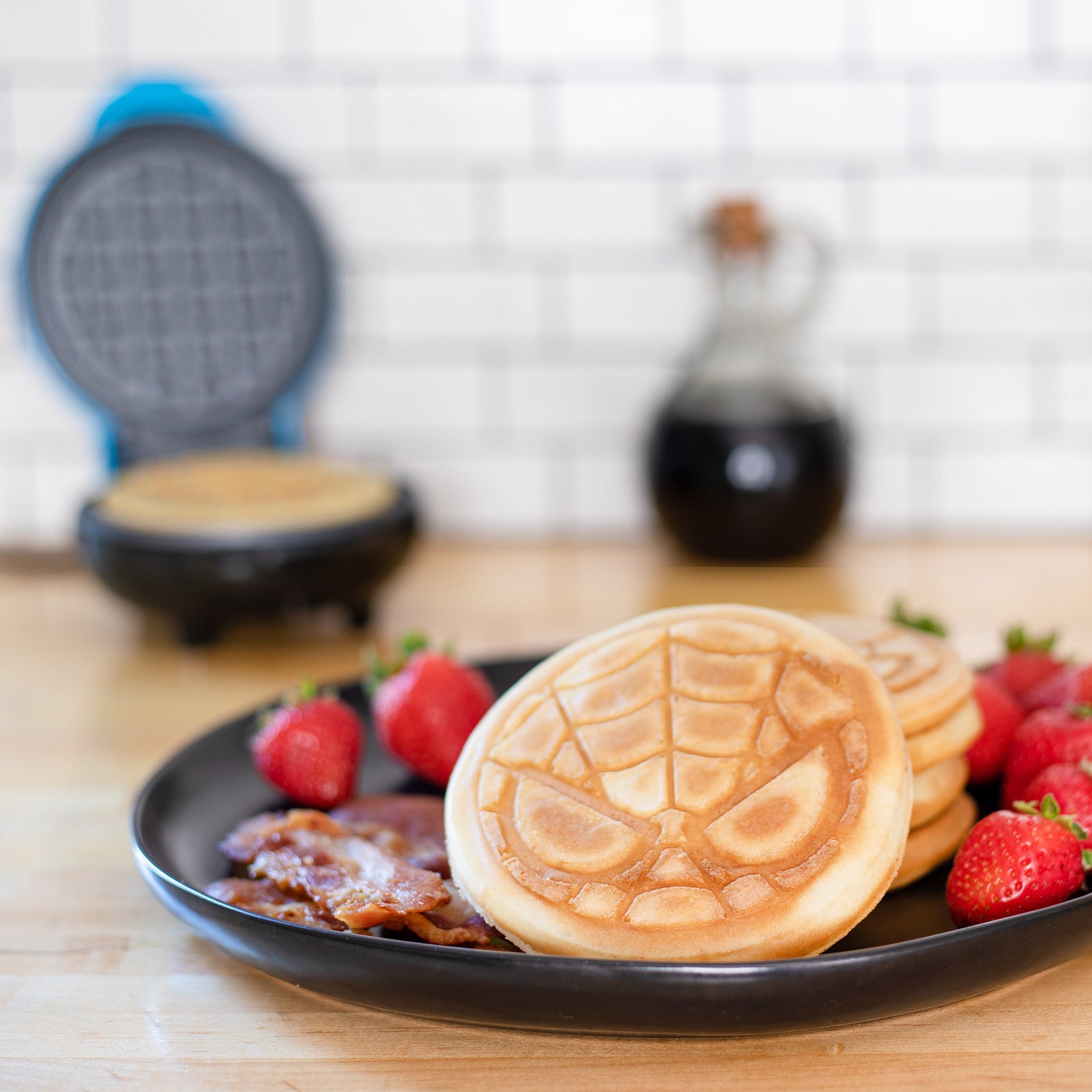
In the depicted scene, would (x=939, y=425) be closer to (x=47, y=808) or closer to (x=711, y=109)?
(x=711, y=109)

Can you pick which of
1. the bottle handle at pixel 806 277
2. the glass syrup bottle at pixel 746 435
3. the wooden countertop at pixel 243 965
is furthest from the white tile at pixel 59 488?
the bottle handle at pixel 806 277

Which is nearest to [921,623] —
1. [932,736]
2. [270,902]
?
[932,736]

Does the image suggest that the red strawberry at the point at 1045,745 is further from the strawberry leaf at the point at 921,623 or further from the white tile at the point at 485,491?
the white tile at the point at 485,491

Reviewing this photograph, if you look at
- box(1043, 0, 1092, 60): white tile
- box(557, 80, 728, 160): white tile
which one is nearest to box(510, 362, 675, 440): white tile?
box(557, 80, 728, 160): white tile

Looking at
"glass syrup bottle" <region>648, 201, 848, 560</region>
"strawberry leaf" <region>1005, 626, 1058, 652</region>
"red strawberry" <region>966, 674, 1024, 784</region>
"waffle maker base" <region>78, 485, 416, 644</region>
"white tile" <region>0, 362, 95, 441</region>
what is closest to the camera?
"red strawberry" <region>966, 674, 1024, 784</region>

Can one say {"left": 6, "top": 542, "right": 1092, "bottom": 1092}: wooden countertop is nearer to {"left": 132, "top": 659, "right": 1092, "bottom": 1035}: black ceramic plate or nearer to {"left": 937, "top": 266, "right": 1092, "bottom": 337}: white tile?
{"left": 132, "top": 659, "right": 1092, "bottom": 1035}: black ceramic plate

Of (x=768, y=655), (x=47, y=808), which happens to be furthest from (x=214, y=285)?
(x=768, y=655)

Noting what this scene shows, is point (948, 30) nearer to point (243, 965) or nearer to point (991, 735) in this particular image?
point (991, 735)
